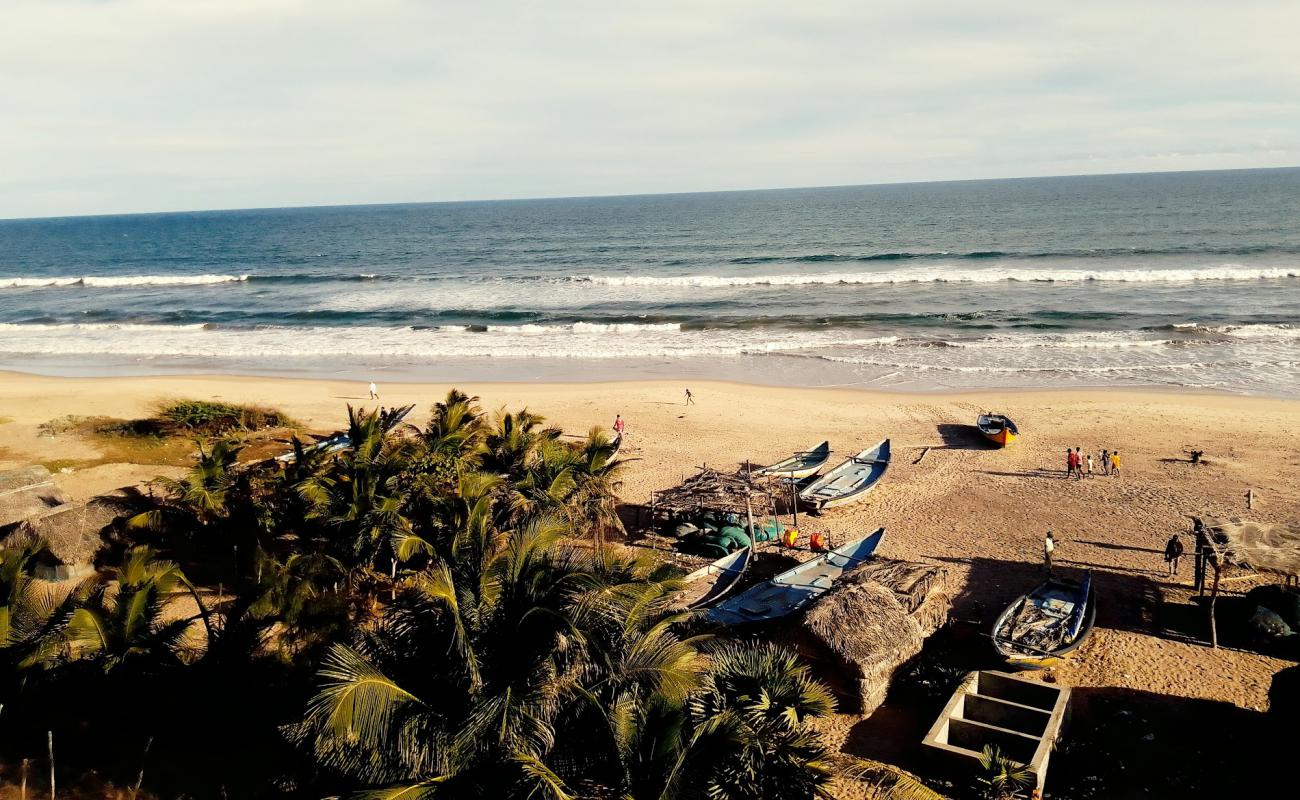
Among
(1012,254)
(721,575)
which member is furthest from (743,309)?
(721,575)

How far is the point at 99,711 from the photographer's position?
10023 mm

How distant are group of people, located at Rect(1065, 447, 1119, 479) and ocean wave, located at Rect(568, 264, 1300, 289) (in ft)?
110

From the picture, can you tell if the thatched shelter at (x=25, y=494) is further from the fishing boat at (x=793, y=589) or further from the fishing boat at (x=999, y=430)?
the fishing boat at (x=999, y=430)

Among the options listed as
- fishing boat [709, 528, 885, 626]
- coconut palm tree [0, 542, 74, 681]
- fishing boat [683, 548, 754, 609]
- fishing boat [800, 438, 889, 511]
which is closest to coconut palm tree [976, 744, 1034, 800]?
fishing boat [709, 528, 885, 626]

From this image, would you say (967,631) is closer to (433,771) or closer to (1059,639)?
(1059,639)

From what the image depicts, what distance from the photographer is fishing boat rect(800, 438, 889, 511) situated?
65.2ft

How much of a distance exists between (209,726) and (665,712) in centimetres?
661

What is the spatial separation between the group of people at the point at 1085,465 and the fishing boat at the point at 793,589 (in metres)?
7.42

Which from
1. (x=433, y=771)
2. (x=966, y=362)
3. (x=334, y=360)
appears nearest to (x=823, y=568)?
(x=433, y=771)

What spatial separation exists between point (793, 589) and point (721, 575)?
1.35 meters

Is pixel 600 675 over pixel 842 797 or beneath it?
over

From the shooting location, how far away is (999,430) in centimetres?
2377

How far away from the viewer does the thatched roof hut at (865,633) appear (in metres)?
12.0

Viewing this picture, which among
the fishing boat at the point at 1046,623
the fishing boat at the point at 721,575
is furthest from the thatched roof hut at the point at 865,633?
the fishing boat at the point at 721,575
